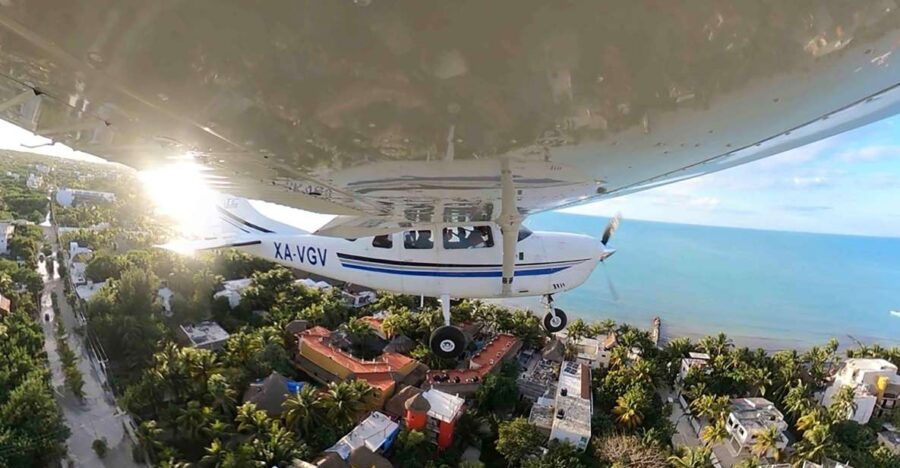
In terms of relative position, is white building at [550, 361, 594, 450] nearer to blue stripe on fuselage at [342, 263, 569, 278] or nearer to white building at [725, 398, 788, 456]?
white building at [725, 398, 788, 456]

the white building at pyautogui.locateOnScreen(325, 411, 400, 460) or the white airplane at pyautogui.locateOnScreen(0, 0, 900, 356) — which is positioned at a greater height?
the white airplane at pyautogui.locateOnScreen(0, 0, 900, 356)

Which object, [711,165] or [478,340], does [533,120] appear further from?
[478,340]

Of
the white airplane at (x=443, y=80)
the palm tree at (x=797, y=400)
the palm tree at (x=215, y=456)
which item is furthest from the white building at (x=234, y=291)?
the palm tree at (x=797, y=400)

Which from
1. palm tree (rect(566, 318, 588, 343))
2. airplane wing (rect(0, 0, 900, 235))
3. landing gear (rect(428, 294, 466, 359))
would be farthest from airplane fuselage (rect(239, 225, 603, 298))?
palm tree (rect(566, 318, 588, 343))

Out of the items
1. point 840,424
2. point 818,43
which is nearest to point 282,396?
point 818,43

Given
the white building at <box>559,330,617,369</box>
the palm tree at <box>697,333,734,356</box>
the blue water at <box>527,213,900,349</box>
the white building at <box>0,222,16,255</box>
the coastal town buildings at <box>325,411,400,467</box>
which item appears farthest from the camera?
the blue water at <box>527,213,900,349</box>

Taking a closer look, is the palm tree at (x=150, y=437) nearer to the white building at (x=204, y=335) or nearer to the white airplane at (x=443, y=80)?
the white building at (x=204, y=335)
